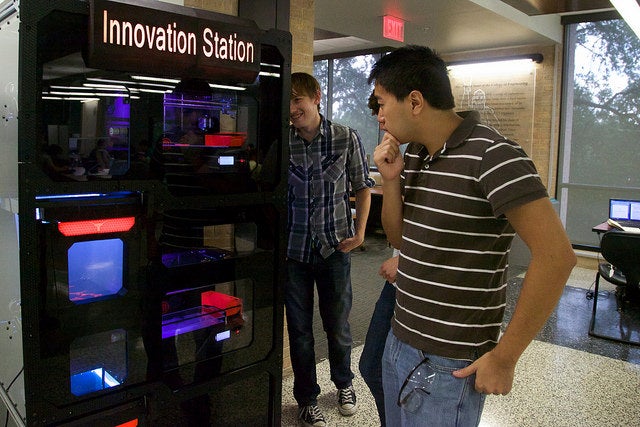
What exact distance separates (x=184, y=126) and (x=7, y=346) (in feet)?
3.04

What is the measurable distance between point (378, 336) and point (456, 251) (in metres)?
0.79

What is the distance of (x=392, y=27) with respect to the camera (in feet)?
19.7

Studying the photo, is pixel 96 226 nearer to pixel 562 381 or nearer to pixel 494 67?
pixel 562 381

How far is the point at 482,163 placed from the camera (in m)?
1.24

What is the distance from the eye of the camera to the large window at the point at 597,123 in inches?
268

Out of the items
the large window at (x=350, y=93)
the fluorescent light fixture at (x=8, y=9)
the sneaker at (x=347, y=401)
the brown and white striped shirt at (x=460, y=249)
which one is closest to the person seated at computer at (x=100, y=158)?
the fluorescent light fixture at (x=8, y=9)

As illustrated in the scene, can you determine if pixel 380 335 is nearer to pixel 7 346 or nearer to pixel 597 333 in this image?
pixel 7 346

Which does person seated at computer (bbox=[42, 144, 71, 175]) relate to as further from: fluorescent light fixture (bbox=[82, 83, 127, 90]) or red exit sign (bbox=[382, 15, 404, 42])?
red exit sign (bbox=[382, 15, 404, 42])

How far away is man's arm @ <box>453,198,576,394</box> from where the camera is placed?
115cm

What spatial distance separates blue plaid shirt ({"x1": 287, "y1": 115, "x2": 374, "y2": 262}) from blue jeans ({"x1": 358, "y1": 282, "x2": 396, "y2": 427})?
23.3 inches

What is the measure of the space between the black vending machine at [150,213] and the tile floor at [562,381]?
1.14m

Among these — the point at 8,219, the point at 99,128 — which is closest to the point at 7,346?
the point at 8,219

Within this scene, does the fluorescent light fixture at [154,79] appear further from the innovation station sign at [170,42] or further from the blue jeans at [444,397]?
the blue jeans at [444,397]

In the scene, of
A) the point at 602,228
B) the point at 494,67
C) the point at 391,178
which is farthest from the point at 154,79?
the point at 494,67
